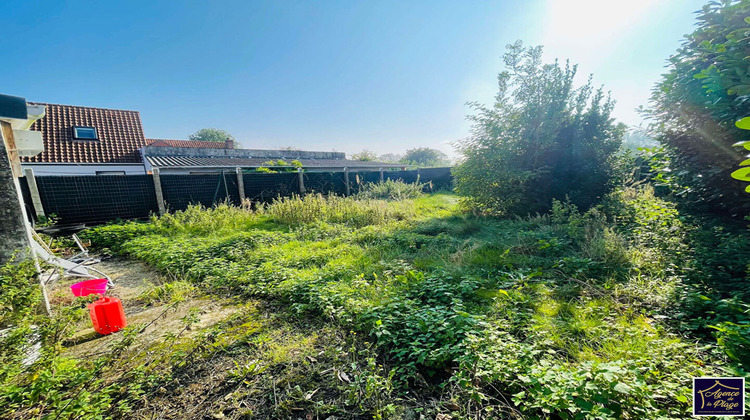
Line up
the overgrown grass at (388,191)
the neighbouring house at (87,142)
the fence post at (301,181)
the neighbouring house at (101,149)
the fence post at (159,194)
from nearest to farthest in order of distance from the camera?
the fence post at (159,194), the fence post at (301,181), the overgrown grass at (388,191), the neighbouring house at (101,149), the neighbouring house at (87,142)

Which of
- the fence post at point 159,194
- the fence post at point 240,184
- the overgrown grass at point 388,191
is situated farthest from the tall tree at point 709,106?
the fence post at point 159,194

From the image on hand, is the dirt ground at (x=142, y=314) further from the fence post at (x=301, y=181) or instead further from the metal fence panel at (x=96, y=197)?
the fence post at (x=301, y=181)

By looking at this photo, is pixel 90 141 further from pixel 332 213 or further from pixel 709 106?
pixel 709 106

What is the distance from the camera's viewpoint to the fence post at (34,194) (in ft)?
17.8

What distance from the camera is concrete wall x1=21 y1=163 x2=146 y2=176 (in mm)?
10219

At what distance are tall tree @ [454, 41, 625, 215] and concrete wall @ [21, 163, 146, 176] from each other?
1494 cm

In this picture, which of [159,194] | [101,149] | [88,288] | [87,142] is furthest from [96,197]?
[87,142]

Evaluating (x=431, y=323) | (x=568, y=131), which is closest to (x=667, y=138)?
(x=568, y=131)

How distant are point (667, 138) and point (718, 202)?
1078 millimetres

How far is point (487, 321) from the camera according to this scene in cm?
194

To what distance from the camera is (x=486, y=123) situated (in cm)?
634

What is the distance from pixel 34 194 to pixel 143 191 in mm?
1751

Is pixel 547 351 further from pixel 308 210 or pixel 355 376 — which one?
pixel 308 210

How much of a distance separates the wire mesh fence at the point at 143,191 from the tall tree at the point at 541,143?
5119 millimetres
